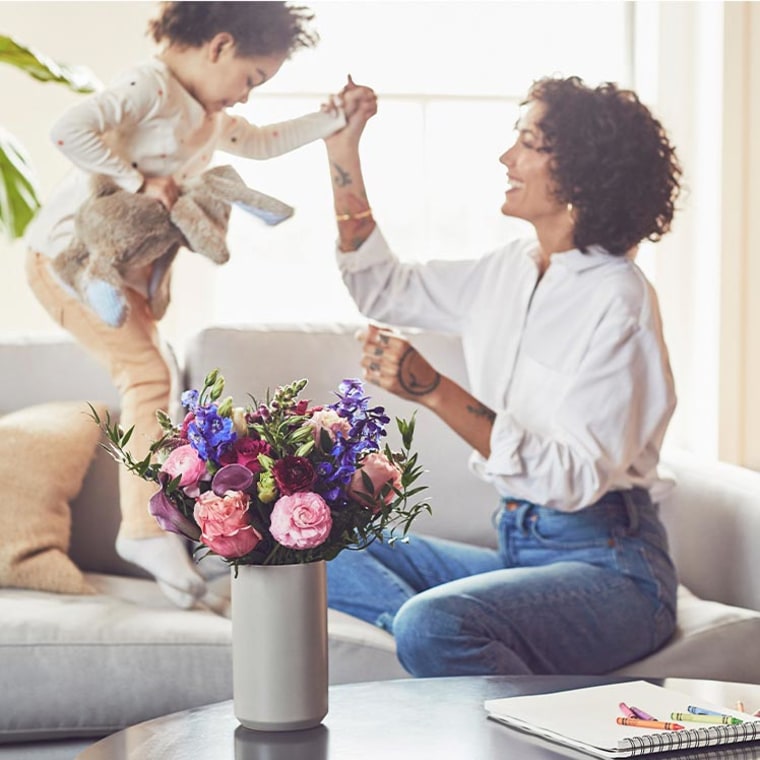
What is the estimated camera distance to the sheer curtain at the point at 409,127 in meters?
3.04

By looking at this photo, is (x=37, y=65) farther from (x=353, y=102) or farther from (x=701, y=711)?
(x=701, y=711)

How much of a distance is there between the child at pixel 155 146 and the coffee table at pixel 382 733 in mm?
899

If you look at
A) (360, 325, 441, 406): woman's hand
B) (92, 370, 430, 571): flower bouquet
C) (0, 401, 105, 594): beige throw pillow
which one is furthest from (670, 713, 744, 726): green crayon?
(0, 401, 105, 594): beige throw pillow

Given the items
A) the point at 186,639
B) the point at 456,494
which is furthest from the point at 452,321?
the point at 186,639

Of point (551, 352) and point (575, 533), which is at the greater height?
point (551, 352)

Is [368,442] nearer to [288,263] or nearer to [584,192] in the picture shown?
[584,192]

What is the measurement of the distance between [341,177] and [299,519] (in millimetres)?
1327

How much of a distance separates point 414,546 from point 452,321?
1.54 ft

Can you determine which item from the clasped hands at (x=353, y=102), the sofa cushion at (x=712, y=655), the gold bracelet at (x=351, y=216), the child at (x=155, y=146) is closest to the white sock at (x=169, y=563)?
the child at (x=155, y=146)

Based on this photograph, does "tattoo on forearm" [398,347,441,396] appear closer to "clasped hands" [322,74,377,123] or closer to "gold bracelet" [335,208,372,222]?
"gold bracelet" [335,208,372,222]

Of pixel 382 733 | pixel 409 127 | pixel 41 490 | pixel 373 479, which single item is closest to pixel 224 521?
pixel 373 479

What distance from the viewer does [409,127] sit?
3.11 metres

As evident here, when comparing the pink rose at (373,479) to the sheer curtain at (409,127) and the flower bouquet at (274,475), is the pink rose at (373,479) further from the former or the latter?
the sheer curtain at (409,127)

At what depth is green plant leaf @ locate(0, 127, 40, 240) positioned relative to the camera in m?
2.47
